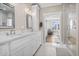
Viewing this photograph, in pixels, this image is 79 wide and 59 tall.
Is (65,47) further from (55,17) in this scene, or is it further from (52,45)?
(55,17)

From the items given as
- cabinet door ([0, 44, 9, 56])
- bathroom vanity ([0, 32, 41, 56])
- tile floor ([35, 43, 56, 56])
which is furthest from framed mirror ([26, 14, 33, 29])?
cabinet door ([0, 44, 9, 56])

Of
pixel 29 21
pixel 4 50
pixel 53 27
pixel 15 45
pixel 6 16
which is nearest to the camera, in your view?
pixel 4 50

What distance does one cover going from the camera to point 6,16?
1854 mm

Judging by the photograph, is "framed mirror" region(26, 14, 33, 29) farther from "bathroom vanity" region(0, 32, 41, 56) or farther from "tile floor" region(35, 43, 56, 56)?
"tile floor" region(35, 43, 56, 56)

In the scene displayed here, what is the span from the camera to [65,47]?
1938 millimetres

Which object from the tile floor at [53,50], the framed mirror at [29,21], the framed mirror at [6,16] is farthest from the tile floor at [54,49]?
the framed mirror at [6,16]

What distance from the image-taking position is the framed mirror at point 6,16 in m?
1.78

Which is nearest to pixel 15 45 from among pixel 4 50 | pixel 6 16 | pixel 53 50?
pixel 4 50

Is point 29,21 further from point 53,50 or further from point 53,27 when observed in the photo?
point 53,50

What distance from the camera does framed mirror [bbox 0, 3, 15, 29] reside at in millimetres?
1785

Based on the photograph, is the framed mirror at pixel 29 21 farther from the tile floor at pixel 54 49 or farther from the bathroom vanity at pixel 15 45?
the tile floor at pixel 54 49

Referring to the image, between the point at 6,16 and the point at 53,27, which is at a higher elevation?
the point at 6,16

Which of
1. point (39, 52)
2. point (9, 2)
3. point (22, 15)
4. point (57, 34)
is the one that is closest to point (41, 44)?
point (39, 52)

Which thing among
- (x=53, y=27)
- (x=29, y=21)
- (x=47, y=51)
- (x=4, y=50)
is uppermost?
(x=29, y=21)
